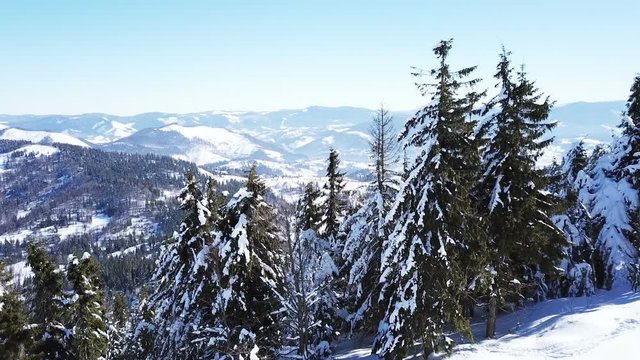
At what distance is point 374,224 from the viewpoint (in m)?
21.3

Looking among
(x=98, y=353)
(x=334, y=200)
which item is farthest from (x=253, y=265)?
(x=98, y=353)

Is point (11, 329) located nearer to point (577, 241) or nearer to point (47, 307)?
point (47, 307)

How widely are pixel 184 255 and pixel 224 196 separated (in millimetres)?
3477

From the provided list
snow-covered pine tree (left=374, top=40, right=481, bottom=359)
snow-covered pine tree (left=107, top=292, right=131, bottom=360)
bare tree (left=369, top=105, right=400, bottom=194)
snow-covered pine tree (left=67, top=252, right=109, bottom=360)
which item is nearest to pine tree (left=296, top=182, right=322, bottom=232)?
bare tree (left=369, top=105, right=400, bottom=194)

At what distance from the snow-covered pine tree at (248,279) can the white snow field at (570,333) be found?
660 centimetres

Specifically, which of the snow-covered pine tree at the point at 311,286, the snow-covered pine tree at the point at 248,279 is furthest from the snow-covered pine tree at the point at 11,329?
the snow-covered pine tree at the point at 311,286

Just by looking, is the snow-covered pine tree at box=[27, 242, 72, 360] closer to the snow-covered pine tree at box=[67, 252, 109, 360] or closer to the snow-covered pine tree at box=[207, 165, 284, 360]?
the snow-covered pine tree at box=[67, 252, 109, 360]

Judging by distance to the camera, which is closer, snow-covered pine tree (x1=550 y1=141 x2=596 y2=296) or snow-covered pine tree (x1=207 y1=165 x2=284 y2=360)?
snow-covered pine tree (x1=207 y1=165 x2=284 y2=360)

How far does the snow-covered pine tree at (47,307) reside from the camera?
88.0 feet

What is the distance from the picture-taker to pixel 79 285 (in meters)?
29.1

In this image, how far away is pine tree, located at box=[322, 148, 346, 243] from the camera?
2906 cm

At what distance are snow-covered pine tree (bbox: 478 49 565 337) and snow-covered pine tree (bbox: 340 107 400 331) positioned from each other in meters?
4.26

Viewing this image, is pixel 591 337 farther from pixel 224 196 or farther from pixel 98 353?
pixel 98 353

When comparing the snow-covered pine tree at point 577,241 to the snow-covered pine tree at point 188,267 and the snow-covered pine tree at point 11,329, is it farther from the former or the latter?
the snow-covered pine tree at point 11,329
